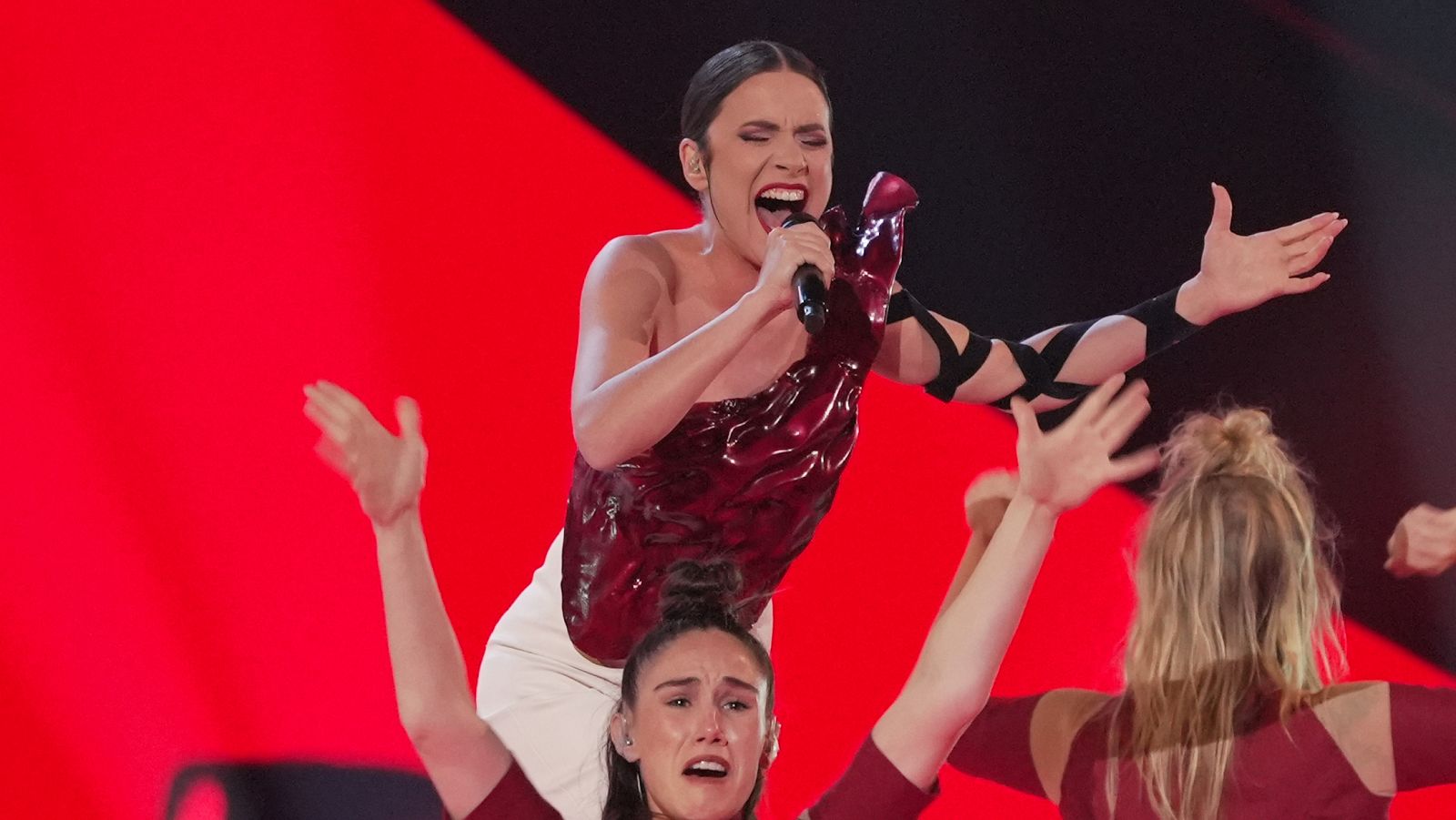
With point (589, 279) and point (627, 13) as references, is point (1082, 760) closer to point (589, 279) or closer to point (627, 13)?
point (589, 279)

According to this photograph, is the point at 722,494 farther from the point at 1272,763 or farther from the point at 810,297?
the point at 1272,763

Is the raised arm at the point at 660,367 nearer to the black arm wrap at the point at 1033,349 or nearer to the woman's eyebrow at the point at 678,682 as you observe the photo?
the woman's eyebrow at the point at 678,682

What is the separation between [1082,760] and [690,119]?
87 centimetres

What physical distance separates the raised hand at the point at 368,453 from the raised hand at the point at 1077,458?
485 mm

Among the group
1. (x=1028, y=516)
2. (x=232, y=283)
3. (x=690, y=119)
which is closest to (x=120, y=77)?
(x=232, y=283)

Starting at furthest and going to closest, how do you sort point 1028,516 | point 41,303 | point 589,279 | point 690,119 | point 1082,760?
point 41,303 < point 690,119 < point 589,279 < point 1082,760 < point 1028,516

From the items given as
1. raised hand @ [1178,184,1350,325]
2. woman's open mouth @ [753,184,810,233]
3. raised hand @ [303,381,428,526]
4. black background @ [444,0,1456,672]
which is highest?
black background @ [444,0,1456,672]

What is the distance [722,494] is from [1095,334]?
25.3 inches

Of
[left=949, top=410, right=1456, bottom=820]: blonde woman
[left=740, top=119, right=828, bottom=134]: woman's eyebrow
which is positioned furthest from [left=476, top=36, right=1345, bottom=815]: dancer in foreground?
[left=949, top=410, right=1456, bottom=820]: blonde woman

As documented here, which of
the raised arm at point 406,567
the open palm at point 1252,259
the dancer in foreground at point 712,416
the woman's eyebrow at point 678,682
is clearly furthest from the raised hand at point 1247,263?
the raised arm at point 406,567

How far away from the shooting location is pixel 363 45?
9.27 ft

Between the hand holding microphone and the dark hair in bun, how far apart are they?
29 centimetres

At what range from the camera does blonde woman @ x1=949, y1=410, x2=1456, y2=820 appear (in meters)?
1.42

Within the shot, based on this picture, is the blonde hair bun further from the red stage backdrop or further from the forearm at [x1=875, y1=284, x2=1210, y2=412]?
the red stage backdrop
